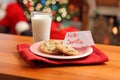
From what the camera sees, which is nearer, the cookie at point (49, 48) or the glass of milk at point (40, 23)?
the cookie at point (49, 48)

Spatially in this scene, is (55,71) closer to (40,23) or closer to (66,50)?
(66,50)

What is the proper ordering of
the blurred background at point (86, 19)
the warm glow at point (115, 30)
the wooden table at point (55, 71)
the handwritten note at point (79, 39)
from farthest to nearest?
the warm glow at point (115, 30)
the blurred background at point (86, 19)
the handwritten note at point (79, 39)
the wooden table at point (55, 71)

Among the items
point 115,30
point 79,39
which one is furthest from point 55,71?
point 115,30

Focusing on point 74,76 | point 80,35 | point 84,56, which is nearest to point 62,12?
point 80,35

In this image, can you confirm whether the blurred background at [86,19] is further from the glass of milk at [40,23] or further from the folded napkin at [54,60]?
the folded napkin at [54,60]

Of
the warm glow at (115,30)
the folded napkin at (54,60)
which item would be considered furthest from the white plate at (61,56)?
the warm glow at (115,30)

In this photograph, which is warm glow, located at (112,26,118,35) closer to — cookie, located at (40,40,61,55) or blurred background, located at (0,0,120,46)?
blurred background, located at (0,0,120,46)

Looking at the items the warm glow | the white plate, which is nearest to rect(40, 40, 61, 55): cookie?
the white plate
